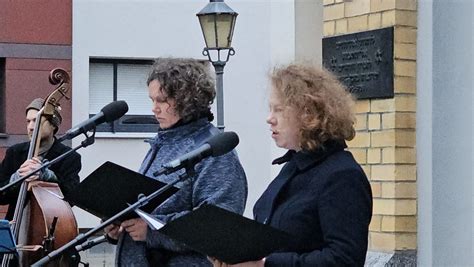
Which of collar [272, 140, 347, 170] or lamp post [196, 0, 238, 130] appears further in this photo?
lamp post [196, 0, 238, 130]

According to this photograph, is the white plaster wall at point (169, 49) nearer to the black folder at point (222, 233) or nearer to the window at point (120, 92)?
the window at point (120, 92)

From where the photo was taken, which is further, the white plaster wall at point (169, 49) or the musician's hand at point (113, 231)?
the white plaster wall at point (169, 49)

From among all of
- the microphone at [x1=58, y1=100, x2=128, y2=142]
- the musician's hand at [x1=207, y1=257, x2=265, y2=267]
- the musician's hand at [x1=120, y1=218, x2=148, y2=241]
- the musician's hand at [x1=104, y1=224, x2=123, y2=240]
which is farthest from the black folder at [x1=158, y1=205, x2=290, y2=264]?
the microphone at [x1=58, y1=100, x2=128, y2=142]

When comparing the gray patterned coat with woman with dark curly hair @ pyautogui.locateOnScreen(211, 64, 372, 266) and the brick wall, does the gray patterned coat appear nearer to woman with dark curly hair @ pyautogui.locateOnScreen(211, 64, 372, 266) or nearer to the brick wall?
woman with dark curly hair @ pyautogui.locateOnScreen(211, 64, 372, 266)

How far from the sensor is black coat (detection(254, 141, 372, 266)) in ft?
12.1

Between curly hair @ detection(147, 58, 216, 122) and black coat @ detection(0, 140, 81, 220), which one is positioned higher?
curly hair @ detection(147, 58, 216, 122)

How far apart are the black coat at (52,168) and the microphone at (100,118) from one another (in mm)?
1551

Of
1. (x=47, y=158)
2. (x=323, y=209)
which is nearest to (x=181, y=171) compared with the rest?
(x=323, y=209)

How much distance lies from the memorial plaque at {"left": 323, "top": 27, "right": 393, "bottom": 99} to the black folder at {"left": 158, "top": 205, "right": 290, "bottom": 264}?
9.05 ft

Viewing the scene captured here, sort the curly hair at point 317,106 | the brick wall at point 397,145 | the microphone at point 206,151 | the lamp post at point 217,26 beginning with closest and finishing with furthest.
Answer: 1. the curly hair at point 317,106
2. the microphone at point 206,151
3. the brick wall at point 397,145
4. the lamp post at point 217,26

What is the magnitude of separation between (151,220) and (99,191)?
53 centimetres

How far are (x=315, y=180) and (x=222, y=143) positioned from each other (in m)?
0.49

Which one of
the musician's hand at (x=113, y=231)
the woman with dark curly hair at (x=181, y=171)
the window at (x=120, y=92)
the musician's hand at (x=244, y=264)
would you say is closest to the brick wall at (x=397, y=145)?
the woman with dark curly hair at (x=181, y=171)

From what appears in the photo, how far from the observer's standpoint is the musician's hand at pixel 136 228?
4520 millimetres
